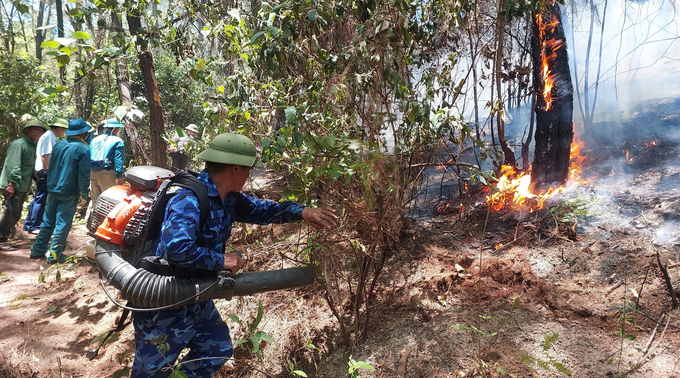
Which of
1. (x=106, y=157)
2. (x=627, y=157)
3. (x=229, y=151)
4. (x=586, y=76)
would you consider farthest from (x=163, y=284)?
(x=586, y=76)

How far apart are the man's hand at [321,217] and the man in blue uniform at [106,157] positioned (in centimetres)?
447

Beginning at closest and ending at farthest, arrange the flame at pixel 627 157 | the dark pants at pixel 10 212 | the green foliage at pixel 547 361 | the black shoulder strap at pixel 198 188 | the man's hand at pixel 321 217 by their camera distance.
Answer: the black shoulder strap at pixel 198 188
the man's hand at pixel 321 217
the green foliage at pixel 547 361
the dark pants at pixel 10 212
the flame at pixel 627 157

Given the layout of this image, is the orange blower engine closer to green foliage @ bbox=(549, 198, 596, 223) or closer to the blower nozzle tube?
the blower nozzle tube

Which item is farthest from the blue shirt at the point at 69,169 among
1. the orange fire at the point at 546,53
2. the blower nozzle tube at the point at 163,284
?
the orange fire at the point at 546,53

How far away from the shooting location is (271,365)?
11.3ft

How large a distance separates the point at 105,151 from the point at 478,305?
211 inches

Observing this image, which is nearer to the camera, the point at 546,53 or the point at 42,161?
the point at 546,53

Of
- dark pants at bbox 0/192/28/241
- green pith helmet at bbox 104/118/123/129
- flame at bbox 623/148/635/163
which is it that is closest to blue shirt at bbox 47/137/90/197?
green pith helmet at bbox 104/118/123/129

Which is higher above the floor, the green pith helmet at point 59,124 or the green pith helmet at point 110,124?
the green pith helmet at point 59,124

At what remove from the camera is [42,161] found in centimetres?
622

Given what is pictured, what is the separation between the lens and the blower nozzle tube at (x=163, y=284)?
2.34 metres

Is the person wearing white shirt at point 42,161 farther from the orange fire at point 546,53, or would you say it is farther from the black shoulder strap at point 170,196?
the orange fire at point 546,53

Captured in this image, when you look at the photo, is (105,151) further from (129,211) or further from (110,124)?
(129,211)

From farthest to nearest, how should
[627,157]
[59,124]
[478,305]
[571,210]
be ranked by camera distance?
[627,157], [59,124], [571,210], [478,305]
